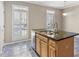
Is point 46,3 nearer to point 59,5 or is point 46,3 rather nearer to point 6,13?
point 59,5

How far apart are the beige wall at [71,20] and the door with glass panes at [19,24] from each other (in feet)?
3.38

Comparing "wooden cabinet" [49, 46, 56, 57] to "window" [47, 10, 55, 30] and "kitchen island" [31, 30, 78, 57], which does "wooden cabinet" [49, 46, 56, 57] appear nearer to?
"kitchen island" [31, 30, 78, 57]

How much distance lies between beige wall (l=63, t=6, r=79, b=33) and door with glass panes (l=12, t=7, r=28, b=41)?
40.6 inches

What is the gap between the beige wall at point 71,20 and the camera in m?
2.68

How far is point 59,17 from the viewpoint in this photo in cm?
276

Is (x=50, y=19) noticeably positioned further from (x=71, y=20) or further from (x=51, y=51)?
(x=51, y=51)

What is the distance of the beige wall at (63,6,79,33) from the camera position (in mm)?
2682

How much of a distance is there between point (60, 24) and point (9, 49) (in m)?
1.79

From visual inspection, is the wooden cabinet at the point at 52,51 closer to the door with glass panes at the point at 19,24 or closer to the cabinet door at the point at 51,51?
the cabinet door at the point at 51,51

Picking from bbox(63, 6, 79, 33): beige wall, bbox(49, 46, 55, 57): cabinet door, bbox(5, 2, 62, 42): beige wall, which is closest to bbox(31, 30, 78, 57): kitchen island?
bbox(49, 46, 55, 57): cabinet door

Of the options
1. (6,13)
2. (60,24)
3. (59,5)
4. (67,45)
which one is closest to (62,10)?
(59,5)

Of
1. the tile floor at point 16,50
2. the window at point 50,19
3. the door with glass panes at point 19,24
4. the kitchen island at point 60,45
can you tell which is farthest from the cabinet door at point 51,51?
the tile floor at point 16,50

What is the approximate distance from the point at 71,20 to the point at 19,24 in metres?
1.33

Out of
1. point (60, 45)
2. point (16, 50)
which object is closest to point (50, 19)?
point (60, 45)
